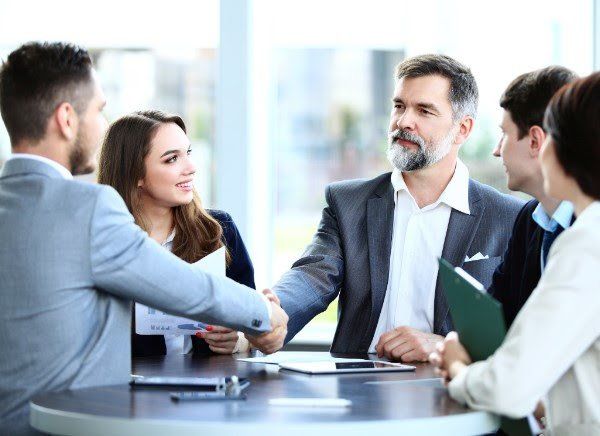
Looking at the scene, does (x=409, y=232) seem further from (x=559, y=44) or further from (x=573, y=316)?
(x=559, y=44)

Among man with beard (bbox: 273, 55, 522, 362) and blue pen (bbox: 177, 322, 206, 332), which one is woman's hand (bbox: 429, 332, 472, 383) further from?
man with beard (bbox: 273, 55, 522, 362)

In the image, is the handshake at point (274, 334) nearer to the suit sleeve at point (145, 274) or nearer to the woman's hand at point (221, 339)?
the woman's hand at point (221, 339)

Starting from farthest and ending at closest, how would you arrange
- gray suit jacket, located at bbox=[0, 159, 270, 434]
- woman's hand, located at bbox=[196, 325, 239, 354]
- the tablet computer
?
woman's hand, located at bbox=[196, 325, 239, 354] < the tablet computer < gray suit jacket, located at bbox=[0, 159, 270, 434]

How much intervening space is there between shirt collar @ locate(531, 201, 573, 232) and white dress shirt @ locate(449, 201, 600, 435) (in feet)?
2.88

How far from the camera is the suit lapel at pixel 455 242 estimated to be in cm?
340

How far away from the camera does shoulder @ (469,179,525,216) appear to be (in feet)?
11.5

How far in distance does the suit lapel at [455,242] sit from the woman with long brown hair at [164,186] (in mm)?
714

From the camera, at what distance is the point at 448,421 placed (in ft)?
6.35

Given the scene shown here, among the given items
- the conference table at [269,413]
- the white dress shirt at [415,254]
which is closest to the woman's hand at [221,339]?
the white dress shirt at [415,254]

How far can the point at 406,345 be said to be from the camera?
9.68 feet

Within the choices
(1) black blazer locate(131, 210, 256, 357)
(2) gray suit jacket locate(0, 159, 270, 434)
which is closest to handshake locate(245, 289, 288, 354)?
(1) black blazer locate(131, 210, 256, 357)

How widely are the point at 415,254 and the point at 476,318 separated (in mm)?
1427

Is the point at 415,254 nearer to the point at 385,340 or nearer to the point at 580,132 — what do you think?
the point at 385,340

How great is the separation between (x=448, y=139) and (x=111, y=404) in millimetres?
2012
